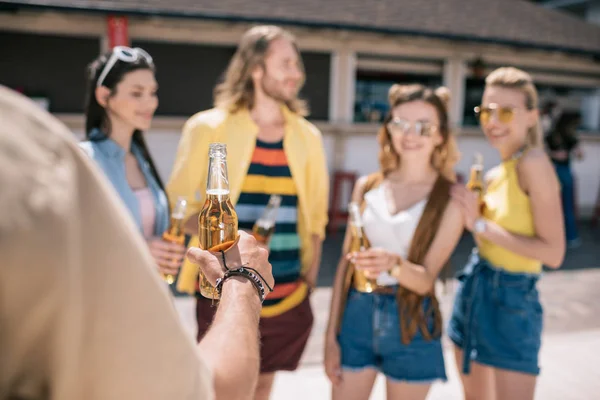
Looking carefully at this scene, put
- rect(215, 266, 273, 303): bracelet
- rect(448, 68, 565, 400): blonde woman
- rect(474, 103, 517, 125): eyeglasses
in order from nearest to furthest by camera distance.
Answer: rect(215, 266, 273, 303): bracelet
rect(448, 68, 565, 400): blonde woman
rect(474, 103, 517, 125): eyeglasses

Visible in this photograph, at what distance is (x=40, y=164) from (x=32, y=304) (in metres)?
0.16

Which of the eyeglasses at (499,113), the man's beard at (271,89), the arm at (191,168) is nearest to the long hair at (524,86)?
the eyeglasses at (499,113)

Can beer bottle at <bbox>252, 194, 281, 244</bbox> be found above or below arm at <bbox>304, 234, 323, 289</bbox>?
above

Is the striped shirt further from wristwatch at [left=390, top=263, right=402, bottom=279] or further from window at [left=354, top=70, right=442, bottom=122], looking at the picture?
window at [left=354, top=70, right=442, bottom=122]

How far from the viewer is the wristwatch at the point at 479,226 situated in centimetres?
251

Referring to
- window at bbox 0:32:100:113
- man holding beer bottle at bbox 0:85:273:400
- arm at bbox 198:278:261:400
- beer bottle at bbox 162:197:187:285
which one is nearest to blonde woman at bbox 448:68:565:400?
beer bottle at bbox 162:197:187:285

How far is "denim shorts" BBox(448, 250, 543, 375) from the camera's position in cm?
242

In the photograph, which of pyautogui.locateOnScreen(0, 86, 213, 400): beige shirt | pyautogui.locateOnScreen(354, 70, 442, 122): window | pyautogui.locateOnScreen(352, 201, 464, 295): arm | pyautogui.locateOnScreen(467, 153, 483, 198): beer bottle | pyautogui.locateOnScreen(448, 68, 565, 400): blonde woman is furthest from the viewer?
pyautogui.locateOnScreen(354, 70, 442, 122): window

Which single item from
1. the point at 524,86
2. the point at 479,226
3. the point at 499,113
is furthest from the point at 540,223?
the point at 524,86

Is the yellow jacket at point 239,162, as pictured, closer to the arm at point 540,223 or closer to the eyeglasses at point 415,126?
the eyeglasses at point 415,126

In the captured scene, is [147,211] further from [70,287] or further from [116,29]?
[116,29]

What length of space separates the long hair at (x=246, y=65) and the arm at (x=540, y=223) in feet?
4.58

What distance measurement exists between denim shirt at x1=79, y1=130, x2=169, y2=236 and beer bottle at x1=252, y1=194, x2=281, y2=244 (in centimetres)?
48

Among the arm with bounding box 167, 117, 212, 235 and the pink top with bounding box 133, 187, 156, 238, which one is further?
the arm with bounding box 167, 117, 212, 235
